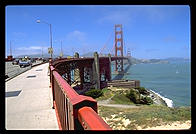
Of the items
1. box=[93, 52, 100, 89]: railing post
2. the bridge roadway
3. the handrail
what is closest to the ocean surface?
box=[93, 52, 100, 89]: railing post

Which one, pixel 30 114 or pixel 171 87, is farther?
pixel 171 87

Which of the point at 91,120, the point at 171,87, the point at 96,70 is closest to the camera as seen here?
the point at 91,120

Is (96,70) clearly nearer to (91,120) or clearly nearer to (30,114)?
(30,114)

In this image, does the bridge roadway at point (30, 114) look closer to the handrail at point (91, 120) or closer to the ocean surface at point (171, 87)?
the handrail at point (91, 120)

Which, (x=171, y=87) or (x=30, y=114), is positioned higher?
(x=30, y=114)

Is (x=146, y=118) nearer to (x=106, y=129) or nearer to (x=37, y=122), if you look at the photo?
(x=37, y=122)

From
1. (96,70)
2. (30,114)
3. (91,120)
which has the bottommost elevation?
(96,70)

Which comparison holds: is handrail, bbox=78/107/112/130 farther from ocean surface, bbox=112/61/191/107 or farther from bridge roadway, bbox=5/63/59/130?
ocean surface, bbox=112/61/191/107

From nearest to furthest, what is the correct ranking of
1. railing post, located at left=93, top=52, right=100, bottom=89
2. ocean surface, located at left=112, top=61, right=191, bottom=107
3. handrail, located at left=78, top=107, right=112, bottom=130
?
1. handrail, located at left=78, top=107, right=112, bottom=130
2. ocean surface, located at left=112, top=61, right=191, bottom=107
3. railing post, located at left=93, top=52, right=100, bottom=89

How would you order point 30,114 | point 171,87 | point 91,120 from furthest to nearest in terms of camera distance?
point 171,87 < point 30,114 < point 91,120

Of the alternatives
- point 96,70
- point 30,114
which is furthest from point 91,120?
point 96,70

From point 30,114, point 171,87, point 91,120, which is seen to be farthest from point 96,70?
point 91,120
